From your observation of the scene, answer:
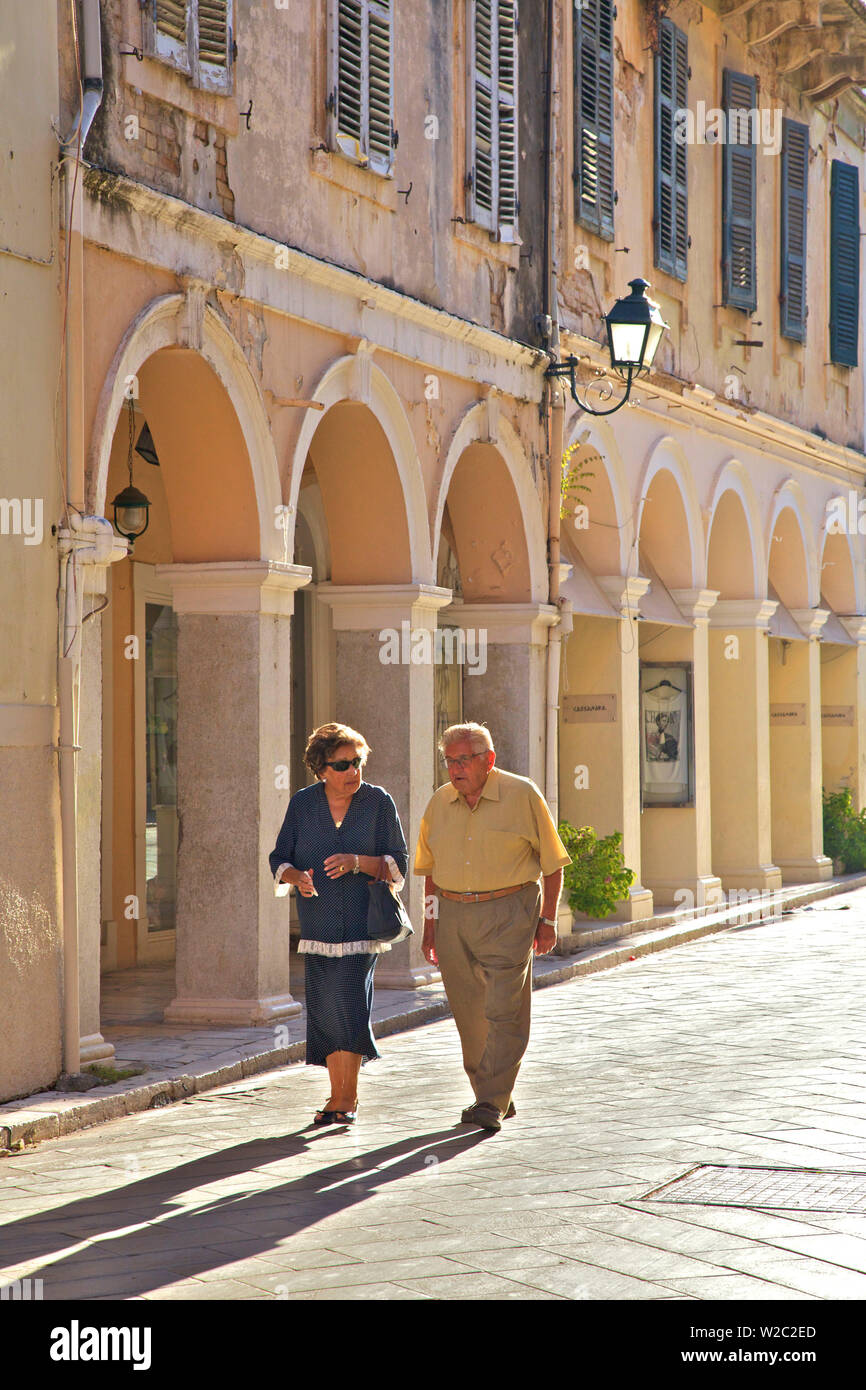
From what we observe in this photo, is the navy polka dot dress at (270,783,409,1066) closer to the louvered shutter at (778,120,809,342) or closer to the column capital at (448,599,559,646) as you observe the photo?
the column capital at (448,599,559,646)

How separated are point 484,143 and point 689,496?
5.25 m

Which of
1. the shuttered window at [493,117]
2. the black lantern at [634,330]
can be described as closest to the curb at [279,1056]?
the black lantern at [634,330]

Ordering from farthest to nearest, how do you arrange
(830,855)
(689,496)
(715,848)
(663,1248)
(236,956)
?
(830,855)
(715,848)
(689,496)
(236,956)
(663,1248)

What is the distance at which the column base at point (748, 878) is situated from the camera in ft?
64.8

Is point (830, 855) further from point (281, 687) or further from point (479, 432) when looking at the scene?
point (281, 687)

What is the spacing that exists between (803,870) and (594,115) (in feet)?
30.5

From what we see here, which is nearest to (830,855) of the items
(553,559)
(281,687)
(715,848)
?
(715,848)

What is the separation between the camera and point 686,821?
18.2 m

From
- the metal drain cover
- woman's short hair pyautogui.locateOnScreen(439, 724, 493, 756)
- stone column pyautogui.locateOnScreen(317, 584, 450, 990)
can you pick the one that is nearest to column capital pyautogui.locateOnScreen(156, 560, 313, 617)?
stone column pyautogui.locateOnScreen(317, 584, 450, 990)

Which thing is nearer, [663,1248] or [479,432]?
[663,1248]

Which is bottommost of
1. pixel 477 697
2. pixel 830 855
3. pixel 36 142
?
pixel 830 855

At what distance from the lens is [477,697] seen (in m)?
14.7

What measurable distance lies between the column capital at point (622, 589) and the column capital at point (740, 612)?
323 centimetres

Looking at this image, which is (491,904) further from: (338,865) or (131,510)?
(131,510)
